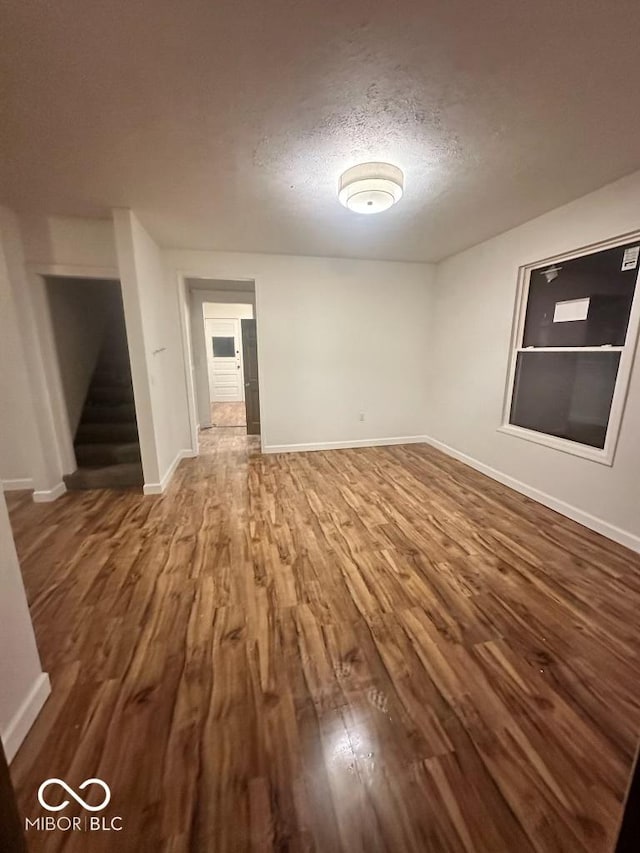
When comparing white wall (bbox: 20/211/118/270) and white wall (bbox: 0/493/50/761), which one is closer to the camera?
white wall (bbox: 0/493/50/761)

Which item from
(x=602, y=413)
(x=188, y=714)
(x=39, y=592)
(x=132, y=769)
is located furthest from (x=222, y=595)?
(x=602, y=413)

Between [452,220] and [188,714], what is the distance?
380 centimetres

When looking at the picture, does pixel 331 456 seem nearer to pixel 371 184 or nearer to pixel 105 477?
pixel 105 477

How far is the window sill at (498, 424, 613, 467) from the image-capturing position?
8.03 ft

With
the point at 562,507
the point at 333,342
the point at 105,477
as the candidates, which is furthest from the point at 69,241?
the point at 562,507

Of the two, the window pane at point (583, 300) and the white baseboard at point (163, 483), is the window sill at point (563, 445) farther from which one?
the white baseboard at point (163, 483)

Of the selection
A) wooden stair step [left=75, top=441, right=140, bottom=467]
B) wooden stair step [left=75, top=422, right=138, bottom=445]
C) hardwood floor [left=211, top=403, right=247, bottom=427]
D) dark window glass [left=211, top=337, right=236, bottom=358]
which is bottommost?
hardwood floor [left=211, top=403, right=247, bottom=427]

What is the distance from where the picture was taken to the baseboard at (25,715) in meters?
1.07

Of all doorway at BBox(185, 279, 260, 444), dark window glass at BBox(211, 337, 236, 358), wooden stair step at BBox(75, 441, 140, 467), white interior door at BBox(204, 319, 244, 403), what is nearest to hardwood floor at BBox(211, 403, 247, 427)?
doorway at BBox(185, 279, 260, 444)

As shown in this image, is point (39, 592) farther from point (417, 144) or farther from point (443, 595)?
point (417, 144)

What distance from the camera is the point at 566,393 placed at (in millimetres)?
2867

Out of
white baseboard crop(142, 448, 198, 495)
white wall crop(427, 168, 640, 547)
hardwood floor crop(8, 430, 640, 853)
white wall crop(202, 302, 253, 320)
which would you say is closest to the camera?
hardwood floor crop(8, 430, 640, 853)

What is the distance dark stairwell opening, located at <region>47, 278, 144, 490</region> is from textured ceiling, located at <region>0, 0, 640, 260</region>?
4.32ft

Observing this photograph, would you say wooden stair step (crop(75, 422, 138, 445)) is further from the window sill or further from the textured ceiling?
the window sill
